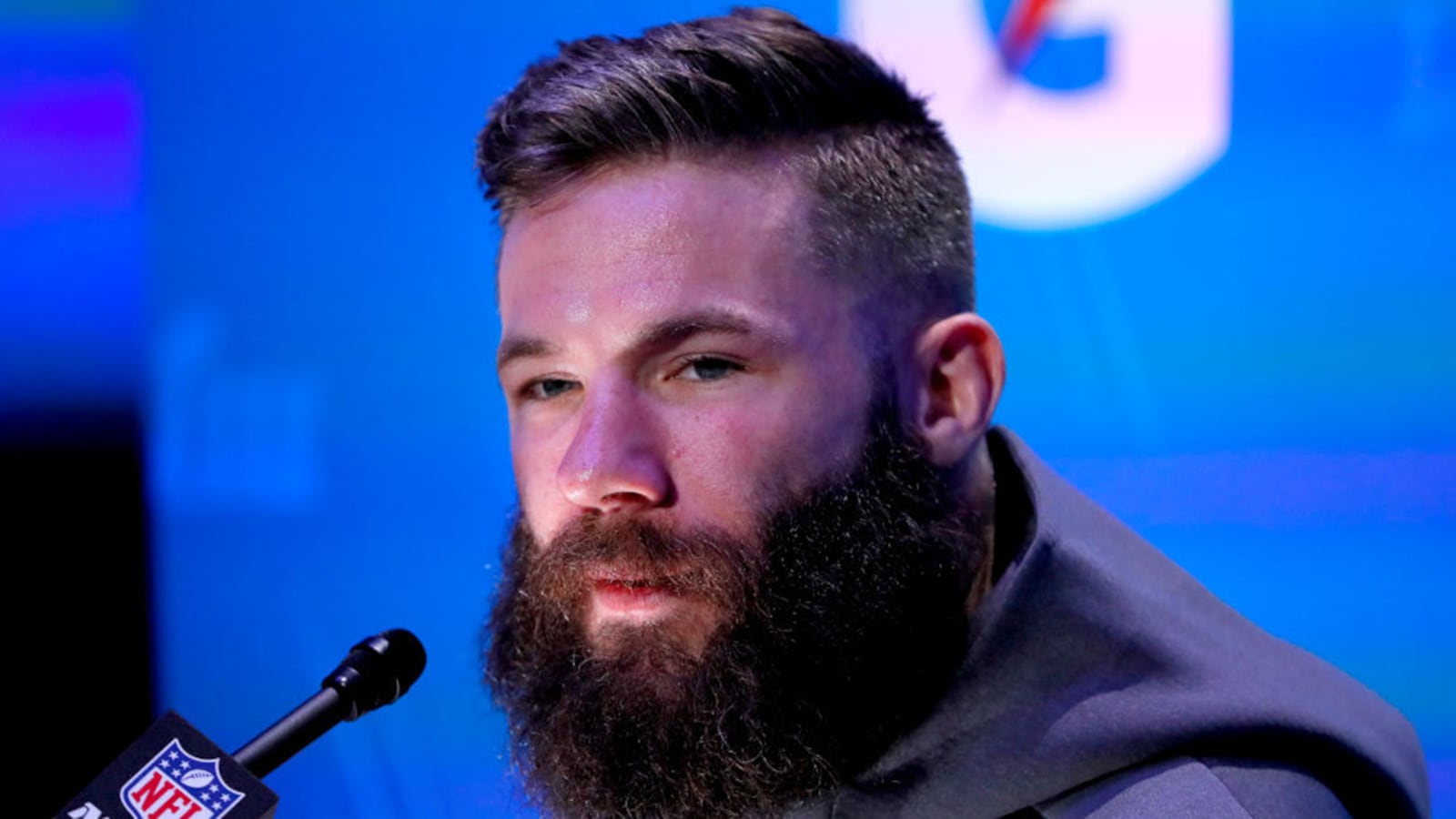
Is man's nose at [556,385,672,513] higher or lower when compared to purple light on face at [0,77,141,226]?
lower

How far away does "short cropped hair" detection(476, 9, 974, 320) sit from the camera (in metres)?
1.49

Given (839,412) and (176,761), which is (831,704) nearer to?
(839,412)

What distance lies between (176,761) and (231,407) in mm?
1374

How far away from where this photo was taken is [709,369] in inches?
56.2

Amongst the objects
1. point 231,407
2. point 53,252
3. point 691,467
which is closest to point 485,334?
point 231,407

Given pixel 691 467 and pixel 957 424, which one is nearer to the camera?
pixel 691 467

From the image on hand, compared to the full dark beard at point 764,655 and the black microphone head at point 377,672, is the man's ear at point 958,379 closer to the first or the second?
the full dark beard at point 764,655

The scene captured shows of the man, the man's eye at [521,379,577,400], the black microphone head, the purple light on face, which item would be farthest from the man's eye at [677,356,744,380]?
the purple light on face

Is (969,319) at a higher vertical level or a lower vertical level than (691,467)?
higher

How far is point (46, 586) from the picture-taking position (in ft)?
7.40

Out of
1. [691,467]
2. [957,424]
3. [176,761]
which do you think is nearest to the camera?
[176,761]

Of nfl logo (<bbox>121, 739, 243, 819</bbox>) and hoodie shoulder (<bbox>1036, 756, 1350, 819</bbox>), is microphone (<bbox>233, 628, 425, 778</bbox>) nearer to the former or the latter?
nfl logo (<bbox>121, 739, 243, 819</bbox>)

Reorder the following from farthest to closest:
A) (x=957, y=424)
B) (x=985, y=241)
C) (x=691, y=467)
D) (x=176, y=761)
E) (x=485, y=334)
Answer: (x=485, y=334), (x=985, y=241), (x=957, y=424), (x=691, y=467), (x=176, y=761)

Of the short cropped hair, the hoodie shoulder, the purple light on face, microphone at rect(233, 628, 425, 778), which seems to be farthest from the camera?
the purple light on face
